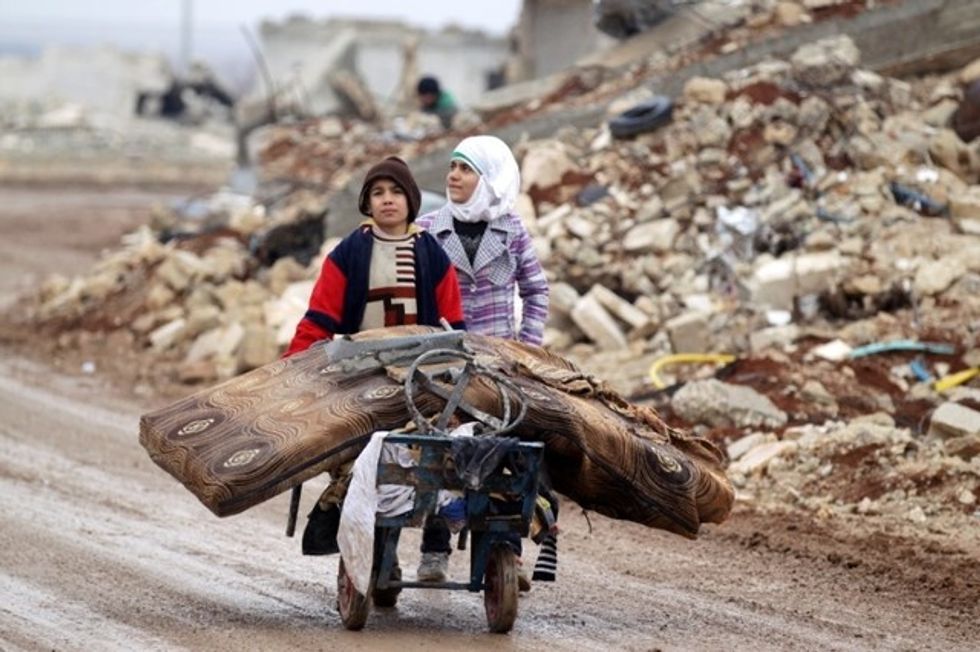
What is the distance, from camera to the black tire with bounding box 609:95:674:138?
17.2 meters

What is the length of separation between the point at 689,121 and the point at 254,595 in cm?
944

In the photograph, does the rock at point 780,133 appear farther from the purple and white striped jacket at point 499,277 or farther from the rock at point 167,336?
the purple and white striped jacket at point 499,277

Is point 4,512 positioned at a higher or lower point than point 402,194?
lower

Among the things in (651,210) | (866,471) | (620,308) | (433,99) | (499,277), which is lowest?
(433,99)

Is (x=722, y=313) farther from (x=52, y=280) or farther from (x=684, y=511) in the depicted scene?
(x=52, y=280)

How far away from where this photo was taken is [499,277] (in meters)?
8.96

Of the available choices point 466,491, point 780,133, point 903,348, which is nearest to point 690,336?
point 903,348

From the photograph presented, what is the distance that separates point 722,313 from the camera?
47.0 feet

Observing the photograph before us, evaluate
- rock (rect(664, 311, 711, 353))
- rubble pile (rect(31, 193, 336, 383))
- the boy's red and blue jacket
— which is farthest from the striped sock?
rubble pile (rect(31, 193, 336, 383))

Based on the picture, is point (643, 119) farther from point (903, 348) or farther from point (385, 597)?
point (385, 597)

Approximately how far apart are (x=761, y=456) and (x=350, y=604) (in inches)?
171

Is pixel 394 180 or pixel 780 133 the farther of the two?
pixel 780 133

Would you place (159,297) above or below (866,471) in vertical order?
below

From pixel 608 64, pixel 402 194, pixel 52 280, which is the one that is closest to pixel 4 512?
pixel 402 194
